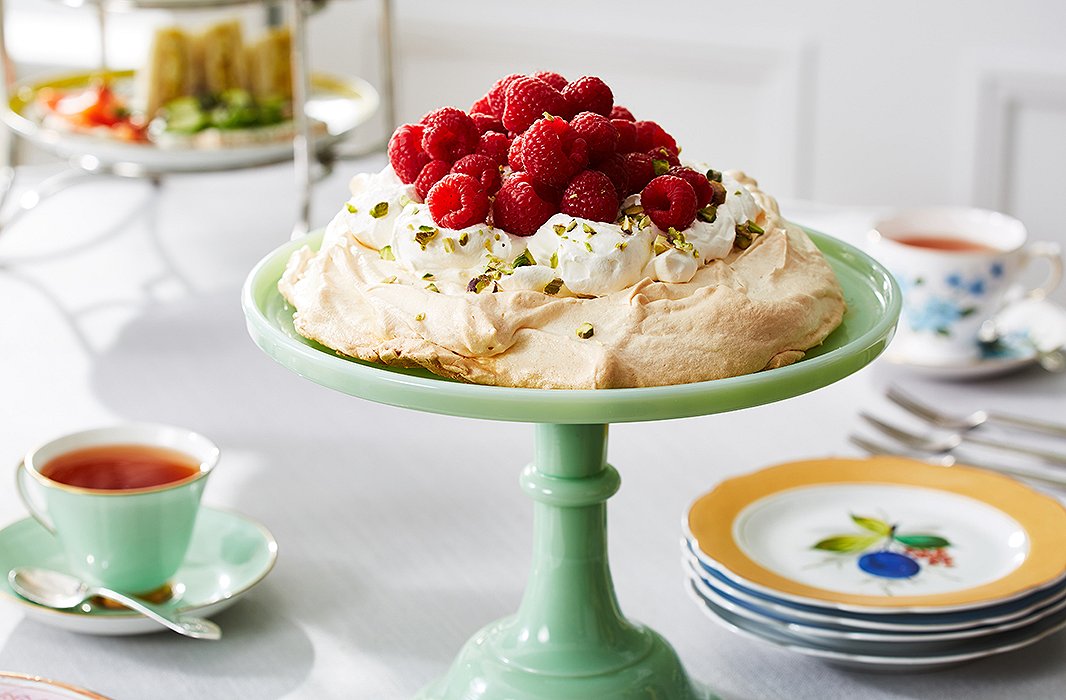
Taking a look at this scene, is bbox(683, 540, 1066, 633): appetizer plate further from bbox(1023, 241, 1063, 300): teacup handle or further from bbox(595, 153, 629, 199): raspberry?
bbox(1023, 241, 1063, 300): teacup handle

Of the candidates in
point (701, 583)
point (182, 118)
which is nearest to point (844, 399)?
point (701, 583)

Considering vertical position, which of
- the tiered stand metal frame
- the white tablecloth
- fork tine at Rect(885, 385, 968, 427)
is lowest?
the white tablecloth

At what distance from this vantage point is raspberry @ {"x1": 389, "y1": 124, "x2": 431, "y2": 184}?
854mm

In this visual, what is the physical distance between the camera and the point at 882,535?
106cm

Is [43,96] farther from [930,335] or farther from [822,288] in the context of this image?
[822,288]

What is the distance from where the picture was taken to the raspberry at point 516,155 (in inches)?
31.7

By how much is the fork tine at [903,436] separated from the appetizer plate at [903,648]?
315 millimetres

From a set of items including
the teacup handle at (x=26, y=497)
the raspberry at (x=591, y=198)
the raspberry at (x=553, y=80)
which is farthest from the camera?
the teacup handle at (x=26, y=497)

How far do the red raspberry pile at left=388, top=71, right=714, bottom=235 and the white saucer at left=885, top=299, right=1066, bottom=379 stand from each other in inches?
24.7

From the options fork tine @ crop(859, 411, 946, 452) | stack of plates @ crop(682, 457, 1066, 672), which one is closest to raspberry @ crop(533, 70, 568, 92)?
stack of plates @ crop(682, 457, 1066, 672)

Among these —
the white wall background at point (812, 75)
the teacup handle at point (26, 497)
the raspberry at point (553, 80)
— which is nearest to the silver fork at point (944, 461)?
the raspberry at point (553, 80)

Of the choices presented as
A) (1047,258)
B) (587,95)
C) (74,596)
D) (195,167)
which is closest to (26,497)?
(74,596)

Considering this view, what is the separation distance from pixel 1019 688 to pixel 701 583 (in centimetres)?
23

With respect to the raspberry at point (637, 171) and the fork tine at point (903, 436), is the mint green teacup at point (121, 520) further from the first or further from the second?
the fork tine at point (903, 436)
